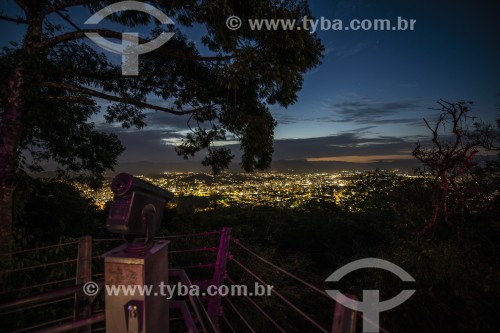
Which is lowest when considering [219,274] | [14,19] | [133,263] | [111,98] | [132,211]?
[219,274]

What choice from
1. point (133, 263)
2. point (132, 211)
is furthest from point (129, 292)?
point (132, 211)

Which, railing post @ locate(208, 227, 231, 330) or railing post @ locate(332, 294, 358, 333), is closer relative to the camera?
railing post @ locate(332, 294, 358, 333)

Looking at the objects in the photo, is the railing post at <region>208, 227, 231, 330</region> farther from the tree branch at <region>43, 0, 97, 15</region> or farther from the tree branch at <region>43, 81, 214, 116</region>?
the tree branch at <region>43, 0, 97, 15</region>

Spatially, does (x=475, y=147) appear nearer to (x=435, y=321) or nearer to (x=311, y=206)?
(x=435, y=321)

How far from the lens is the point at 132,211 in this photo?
5.98 feet

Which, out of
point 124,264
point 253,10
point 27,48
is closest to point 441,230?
point 253,10

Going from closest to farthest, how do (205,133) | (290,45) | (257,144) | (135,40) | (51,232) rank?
(290,45)
(135,40)
(257,144)
(205,133)
(51,232)

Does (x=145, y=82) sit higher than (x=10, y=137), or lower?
higher

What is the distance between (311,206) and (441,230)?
43.1 ft

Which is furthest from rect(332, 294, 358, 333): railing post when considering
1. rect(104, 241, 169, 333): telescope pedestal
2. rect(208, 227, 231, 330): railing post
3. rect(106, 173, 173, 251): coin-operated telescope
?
rect(208, 227, 231, 330): railing post

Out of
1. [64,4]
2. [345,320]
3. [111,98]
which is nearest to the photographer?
[345,320]

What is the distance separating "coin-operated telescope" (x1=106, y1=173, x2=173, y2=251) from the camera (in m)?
1.79

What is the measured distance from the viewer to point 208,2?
359 centimetres

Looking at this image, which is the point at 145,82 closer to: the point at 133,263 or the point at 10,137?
the point at 10,137
